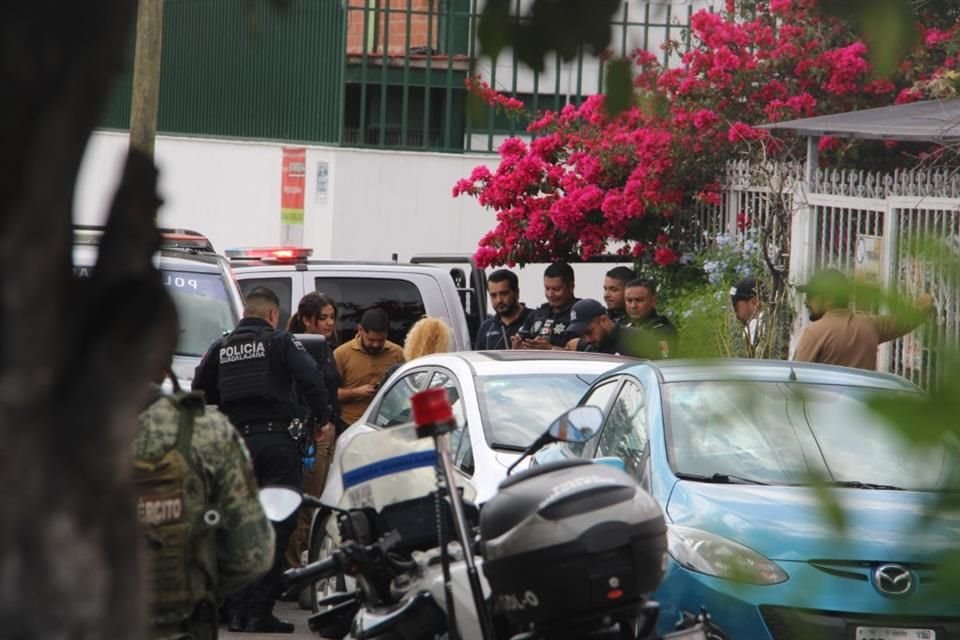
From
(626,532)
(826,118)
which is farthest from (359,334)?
(626,532)

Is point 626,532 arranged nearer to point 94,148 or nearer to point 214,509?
point 214,509

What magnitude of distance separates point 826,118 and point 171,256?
201 inches

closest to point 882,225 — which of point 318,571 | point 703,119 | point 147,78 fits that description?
point 703,119

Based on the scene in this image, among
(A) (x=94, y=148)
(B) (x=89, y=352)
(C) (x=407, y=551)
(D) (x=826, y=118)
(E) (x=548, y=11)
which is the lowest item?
(C) (x=407, y=551)

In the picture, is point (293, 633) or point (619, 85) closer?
point (619, 85)

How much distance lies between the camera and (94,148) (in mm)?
1849

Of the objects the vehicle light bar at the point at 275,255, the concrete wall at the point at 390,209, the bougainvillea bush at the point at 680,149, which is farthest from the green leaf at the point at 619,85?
the concrete wall at the point at 390,209

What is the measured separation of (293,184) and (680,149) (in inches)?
707

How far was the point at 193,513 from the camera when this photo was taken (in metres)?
4.08

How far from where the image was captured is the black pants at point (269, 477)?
8.93 m

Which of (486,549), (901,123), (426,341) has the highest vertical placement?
(901,123)

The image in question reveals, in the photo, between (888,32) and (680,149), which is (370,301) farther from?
(888,32)

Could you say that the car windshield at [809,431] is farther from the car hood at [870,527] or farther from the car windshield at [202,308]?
the car windshield at [202,308]

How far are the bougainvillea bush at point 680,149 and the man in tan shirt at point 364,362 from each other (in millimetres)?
4672
